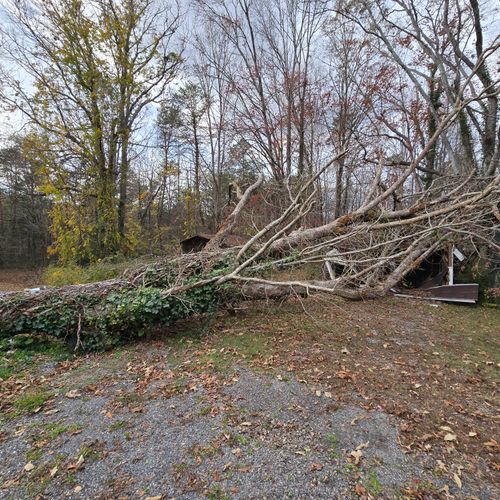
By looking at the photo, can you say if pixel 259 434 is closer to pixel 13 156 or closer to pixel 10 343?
pixel 10 343

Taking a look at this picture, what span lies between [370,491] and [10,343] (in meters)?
5.20

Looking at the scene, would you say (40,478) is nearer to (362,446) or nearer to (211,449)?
(211,449)

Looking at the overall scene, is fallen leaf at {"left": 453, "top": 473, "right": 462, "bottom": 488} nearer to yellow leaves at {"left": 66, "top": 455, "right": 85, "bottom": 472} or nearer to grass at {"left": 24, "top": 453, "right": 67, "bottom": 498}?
yellow leaves at {"left": 66, "top": 455, "right": 85, "bottom": 472}

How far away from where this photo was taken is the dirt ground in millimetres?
2047

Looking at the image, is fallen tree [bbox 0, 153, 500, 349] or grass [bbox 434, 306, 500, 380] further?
fallen tree [bbox 0, 153, 500, 349]

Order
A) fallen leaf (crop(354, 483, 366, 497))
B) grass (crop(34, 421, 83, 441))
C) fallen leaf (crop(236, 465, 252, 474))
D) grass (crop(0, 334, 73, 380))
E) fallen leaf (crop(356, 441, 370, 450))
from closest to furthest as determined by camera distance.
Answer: fallen leaf (crop(354, 483, 366, 497)), fallen leaf (crop(236, 465, 252, 474)), fallen leaf (crop(356, 441, 370, 450)), grass (crop(34, 421, 83, 441)), grass (crop(0, 334, 73, 380))

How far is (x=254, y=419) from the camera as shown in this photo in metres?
2.73

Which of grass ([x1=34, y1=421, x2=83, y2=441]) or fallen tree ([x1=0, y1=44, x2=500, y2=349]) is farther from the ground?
fallen tree ([x1=0, y1=44, x2=500, y2=349])

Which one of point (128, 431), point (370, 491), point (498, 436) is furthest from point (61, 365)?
point (498, 436)

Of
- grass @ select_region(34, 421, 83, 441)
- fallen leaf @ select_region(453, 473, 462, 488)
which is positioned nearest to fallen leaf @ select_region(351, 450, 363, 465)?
fallen leaf @ select_region(453, 473, 462, 488)

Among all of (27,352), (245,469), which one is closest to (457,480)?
(245,469)

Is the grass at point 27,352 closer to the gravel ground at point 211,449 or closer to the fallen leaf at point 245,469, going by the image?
the gravel ground at point 211,449

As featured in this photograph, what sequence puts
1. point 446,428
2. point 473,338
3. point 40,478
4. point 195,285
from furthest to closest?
point 473,338 < point 195,285 < point 446,428 < point 40,478

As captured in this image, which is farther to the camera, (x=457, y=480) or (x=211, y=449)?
(x=211, y=449)
